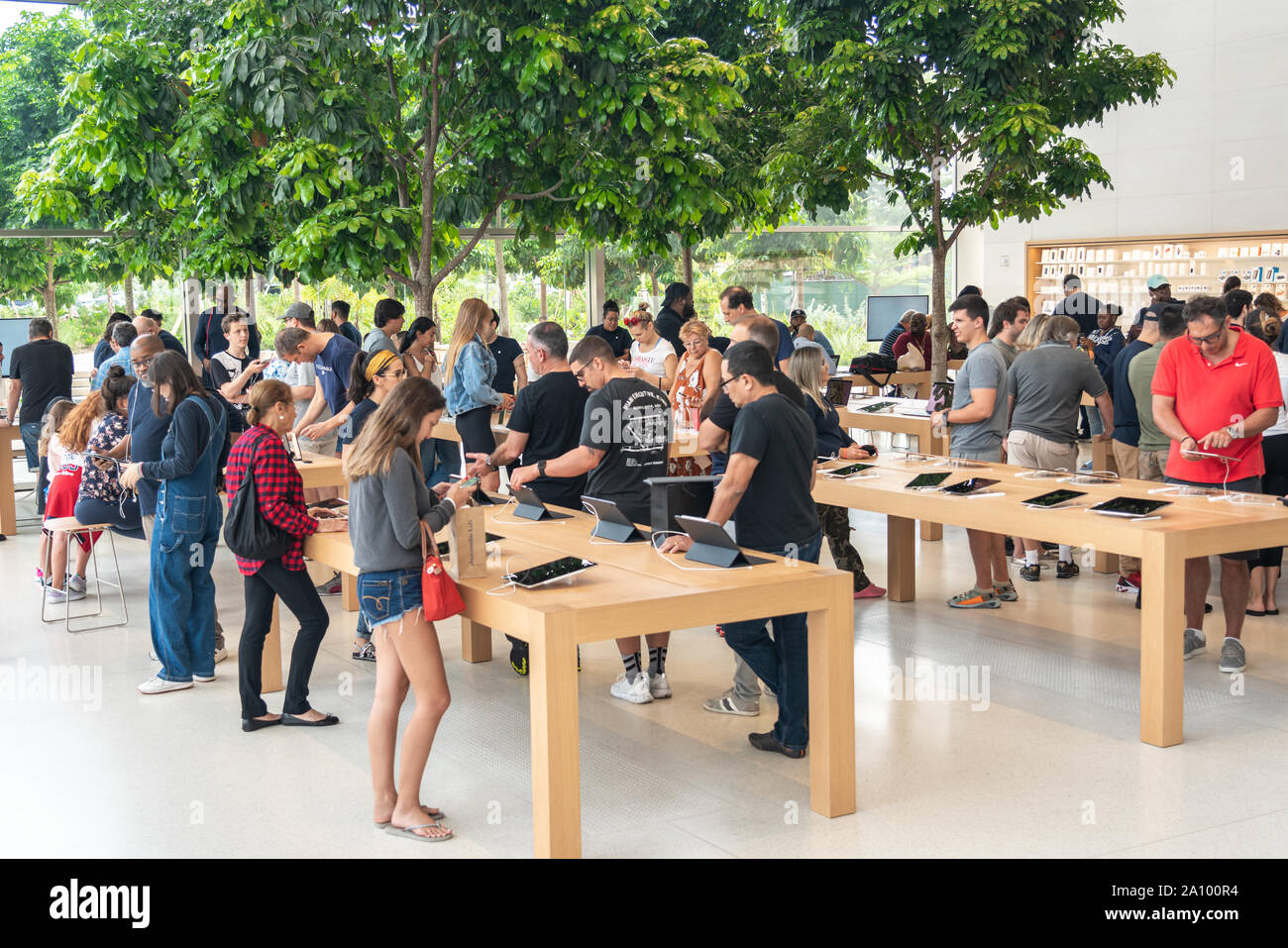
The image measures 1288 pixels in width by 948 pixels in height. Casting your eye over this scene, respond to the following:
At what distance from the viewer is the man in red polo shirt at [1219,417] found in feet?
17.5

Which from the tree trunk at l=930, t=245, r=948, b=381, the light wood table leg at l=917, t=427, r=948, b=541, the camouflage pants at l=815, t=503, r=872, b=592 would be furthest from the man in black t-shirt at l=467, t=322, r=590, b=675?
the tree trunk at l=930, t=245, r=948, b=381

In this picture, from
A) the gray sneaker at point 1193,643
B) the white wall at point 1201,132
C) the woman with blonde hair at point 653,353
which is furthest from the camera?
the white wall at point 1201,132

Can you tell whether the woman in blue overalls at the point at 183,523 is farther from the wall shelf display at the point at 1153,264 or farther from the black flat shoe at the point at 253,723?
the wall shelf display at the point at 1153,264

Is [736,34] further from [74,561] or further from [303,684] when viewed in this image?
[303,684]

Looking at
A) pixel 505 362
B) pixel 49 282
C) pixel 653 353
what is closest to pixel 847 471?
pixel 653 353

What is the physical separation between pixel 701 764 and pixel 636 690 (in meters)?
0.79

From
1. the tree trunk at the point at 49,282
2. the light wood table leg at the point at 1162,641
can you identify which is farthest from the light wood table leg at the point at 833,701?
the tree trunk at the point at 49,282

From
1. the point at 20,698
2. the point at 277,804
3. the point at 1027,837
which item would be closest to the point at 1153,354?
the point at 1027,837

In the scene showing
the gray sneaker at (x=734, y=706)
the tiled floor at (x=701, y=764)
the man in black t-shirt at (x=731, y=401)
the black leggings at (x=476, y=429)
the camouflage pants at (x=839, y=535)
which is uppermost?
the man in black t-shirt at (x=731, y=401)

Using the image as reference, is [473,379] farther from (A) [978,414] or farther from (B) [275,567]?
(A) [978,414]

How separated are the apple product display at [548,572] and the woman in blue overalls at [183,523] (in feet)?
6.35

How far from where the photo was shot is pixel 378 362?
18.6 ft

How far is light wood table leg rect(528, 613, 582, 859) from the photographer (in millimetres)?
3402

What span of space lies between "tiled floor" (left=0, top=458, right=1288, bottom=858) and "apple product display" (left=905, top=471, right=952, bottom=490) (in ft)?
2.60
